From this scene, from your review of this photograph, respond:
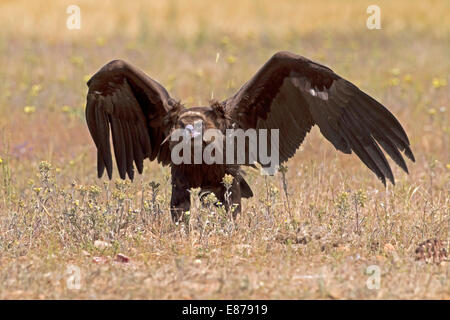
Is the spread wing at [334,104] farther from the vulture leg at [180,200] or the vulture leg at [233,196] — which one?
the vulture leg at [180,200]

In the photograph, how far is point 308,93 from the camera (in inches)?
287

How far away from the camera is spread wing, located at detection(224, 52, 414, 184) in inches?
282

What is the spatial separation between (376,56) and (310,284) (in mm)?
10589

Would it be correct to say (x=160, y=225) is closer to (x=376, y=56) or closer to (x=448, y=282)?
(x=448, y=282)

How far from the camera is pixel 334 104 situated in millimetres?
7297

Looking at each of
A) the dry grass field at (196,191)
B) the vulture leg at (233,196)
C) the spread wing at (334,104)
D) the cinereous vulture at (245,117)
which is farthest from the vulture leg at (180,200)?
the spread wing at (334,104)

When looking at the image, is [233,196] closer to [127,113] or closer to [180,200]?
[180,200]

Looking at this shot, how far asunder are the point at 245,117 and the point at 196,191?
3.40ft

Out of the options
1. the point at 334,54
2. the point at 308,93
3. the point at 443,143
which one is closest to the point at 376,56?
the point at 334,54

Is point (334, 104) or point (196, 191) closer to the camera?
point (196, 191)

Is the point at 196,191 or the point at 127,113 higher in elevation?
the point at 127,113

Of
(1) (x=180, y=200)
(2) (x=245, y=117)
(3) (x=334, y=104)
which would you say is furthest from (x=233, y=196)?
(3) (x=334, y=104)

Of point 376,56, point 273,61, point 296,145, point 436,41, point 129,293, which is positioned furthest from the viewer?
point 436,41

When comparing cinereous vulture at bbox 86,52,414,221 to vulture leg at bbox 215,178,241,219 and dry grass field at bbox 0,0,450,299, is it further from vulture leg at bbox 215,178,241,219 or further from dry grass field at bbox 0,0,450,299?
dry grass field at bbox 0,0,450,299
